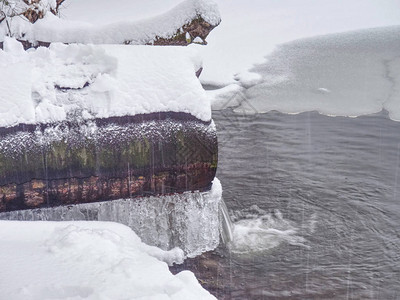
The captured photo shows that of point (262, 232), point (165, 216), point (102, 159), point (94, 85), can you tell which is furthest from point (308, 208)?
point (94, 85)

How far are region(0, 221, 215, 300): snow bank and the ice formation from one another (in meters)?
0.31

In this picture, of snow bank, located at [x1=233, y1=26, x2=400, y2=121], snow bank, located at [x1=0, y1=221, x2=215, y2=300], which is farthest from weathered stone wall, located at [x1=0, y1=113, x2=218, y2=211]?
snow bank, located at [x1=233, y1=26, x2=400, y2=121]

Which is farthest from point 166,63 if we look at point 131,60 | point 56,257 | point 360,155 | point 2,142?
point 360,155

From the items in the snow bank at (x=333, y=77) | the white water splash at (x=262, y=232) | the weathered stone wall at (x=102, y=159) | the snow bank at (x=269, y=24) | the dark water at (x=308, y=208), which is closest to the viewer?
the weathered stone wall at (x=102, y=159)

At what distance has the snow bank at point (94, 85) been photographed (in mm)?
3594

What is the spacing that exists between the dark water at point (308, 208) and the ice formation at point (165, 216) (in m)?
0.21

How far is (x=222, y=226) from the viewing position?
4406 millimetres

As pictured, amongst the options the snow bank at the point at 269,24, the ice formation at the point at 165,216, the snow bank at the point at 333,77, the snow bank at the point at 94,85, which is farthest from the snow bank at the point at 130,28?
the snow bank at the point at 269,24

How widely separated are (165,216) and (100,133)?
2.38 ft

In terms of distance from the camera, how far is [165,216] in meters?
3.86

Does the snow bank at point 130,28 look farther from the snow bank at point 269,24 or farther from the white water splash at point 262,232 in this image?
the snow bank at point 269,24

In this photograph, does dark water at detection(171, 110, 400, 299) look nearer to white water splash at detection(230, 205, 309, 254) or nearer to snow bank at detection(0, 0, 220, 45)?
white water splash at detection(230, 205, 309, 254)

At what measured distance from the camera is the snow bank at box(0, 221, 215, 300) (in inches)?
Answer: 104

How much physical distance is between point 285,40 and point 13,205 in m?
8.70
